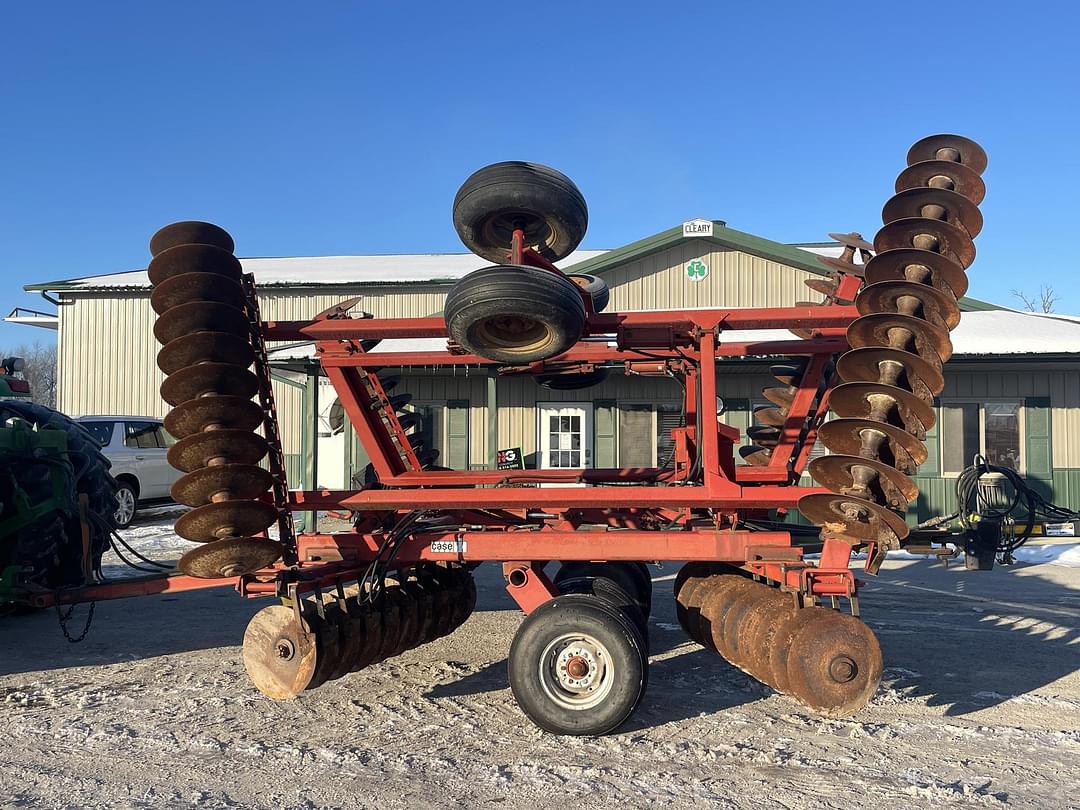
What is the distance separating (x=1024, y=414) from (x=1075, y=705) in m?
11.5

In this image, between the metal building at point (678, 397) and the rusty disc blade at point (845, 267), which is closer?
the rusty disc blade at point (845, 267)

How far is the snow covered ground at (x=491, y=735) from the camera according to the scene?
3.79 m

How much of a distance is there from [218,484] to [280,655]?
93 centimetres

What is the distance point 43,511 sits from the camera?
20.0 ft

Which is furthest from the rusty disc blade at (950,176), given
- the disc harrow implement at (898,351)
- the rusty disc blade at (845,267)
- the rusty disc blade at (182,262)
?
the rusty disc blade at (182,262)

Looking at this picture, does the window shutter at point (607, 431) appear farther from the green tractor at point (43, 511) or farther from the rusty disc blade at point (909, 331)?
the rusty disc blade at point (909, 331)

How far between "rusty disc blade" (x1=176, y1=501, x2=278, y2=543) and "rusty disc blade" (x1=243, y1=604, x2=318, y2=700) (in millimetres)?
470

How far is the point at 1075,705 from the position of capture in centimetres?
517

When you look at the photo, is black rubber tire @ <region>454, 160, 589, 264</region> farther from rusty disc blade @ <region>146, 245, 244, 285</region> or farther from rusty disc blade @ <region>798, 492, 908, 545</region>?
rusty disc blade @ <region>798, 492, 908, 545</region>

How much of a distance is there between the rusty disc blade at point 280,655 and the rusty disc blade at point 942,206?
3735 mm

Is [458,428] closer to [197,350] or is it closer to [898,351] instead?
[197,350]

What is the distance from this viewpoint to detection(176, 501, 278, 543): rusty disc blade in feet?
14.6

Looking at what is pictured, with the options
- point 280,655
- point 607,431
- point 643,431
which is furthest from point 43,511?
point 643,431

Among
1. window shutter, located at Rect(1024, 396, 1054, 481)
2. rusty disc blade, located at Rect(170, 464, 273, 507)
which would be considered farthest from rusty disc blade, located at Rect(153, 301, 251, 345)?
window shutter, located at Rect(1024, 396, 1054, 481)
